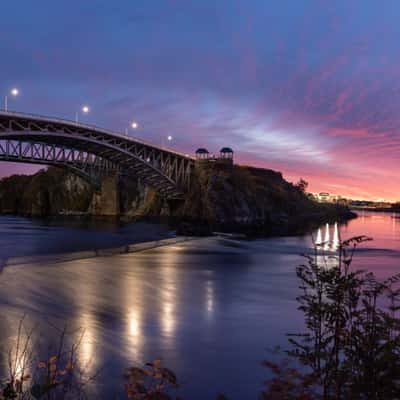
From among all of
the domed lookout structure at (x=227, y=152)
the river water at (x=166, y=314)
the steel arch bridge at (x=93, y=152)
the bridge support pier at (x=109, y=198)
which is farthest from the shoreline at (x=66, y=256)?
the bridge support pier at (x=109, y=198)

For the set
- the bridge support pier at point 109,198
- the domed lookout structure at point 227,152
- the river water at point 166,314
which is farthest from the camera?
the bridge support pier at point 109,198

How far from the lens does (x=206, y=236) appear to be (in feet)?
137

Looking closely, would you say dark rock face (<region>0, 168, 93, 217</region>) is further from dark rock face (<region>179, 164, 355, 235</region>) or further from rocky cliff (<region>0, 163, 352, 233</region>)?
dark rock face (<region>179, 164, 355, 235</region>)

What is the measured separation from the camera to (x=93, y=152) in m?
77.6

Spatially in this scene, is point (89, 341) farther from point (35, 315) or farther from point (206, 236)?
point (206, 236)

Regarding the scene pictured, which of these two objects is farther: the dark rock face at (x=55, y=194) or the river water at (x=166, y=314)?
the dark rock face at (x=55, y=194)

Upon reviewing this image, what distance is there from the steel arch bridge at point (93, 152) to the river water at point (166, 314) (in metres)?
45.6

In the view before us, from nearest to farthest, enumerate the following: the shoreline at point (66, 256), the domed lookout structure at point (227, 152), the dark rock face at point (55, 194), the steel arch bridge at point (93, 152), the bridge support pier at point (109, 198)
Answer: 1. the shoreline at point (66, 256)
2. the steel arch bridge at point (93, 152)
3. the domed lookout structure at point (227, 152)
4. the bridge support pier at point (109, 198)
5. the dark rock face at point (55, 194)

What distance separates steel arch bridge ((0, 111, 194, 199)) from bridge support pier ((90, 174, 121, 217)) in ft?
15.9

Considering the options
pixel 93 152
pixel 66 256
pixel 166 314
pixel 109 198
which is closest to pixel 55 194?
pixel 109 198

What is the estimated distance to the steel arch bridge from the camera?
59469 mm

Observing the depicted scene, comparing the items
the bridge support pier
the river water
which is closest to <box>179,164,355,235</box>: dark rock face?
the bridge support pier

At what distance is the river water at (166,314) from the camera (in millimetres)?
7582

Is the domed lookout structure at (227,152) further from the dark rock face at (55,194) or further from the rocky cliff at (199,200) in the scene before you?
the dark rock face at (55,194)
